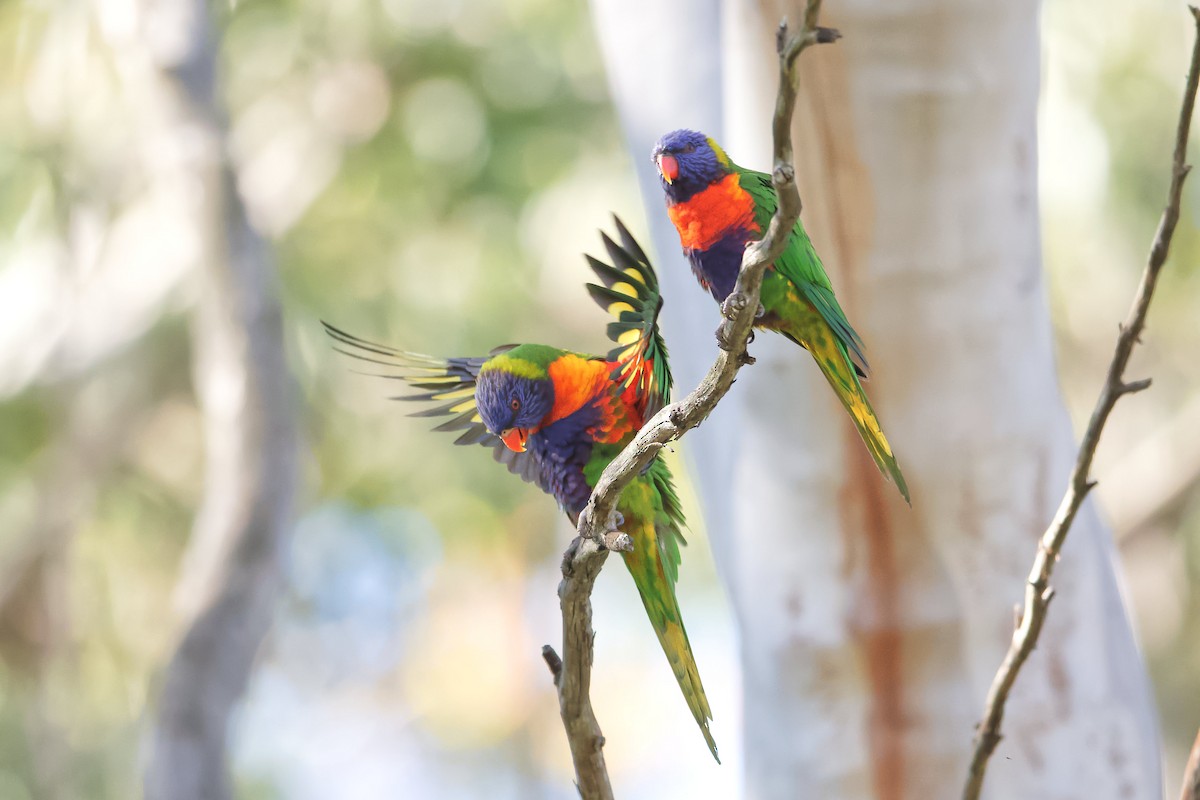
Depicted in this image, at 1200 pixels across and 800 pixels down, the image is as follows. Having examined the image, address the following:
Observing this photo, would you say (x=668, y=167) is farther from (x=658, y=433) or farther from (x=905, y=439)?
(x=905, y=439)

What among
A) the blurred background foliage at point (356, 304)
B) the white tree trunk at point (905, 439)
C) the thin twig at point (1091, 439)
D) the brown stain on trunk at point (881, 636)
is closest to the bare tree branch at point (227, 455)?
the blurred background foliage at point (356, 304)

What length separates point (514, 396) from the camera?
73 centimetres

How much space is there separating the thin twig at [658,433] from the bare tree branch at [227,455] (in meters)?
2.27

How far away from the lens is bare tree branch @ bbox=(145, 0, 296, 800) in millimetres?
2768

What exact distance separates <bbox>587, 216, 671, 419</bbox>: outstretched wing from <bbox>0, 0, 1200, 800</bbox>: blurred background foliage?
2.77m

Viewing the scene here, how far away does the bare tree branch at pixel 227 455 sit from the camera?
9.08ft

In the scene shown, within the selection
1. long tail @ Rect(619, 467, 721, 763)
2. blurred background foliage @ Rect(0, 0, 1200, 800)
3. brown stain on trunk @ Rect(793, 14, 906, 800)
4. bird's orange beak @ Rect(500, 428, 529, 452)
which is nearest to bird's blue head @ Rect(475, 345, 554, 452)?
bird's orange beak @ Rect(500, 428, 529, 452)

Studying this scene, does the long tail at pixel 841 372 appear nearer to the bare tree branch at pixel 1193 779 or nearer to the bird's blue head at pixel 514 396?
the bird's blue head at pixel 514 396

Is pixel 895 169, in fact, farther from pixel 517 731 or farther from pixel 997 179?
pixel 517 731

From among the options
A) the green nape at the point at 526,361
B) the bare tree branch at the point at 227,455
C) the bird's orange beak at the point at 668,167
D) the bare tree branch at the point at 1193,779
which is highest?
the bare tree branch at the point at 227,455

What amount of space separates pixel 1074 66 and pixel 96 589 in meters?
4.54

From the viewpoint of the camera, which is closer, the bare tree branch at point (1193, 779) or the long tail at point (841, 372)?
the long tail at point (841, 372)

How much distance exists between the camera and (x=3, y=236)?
4.12 metres

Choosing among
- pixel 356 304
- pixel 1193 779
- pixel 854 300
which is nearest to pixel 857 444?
pixel 854 300
